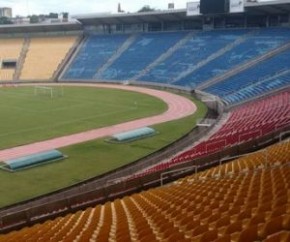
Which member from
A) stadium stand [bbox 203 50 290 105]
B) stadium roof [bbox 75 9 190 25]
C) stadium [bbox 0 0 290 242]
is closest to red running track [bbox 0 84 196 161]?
stadium [bbox 0 0 290 242]

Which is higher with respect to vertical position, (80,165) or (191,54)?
(191,54)

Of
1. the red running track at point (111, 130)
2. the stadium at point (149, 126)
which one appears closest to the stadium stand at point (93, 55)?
the stadium at point (149, 126)

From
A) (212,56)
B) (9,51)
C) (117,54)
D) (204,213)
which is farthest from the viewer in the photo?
(9,51)

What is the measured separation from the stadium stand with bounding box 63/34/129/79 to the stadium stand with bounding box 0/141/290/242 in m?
49.2

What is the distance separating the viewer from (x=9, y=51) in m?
69.2

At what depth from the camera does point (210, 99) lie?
41938mm

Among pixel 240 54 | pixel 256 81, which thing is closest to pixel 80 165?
pixel 256 81

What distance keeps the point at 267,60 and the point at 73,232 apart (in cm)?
4125

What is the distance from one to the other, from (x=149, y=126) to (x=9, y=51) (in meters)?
43.6

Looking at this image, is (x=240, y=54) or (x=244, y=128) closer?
(x=244, y=128)

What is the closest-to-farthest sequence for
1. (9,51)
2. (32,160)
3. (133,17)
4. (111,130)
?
(32,160) → (111,130) → (133,17) → (9,51)

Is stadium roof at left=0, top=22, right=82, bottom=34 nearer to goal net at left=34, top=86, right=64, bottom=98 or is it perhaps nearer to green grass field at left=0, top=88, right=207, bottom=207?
goal net at left=34, top=86, right=64, bottom=98

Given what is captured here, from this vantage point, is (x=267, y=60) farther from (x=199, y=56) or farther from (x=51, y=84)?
(x=51, y=84)

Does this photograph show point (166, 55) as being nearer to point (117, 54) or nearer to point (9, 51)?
point (117, 54)
